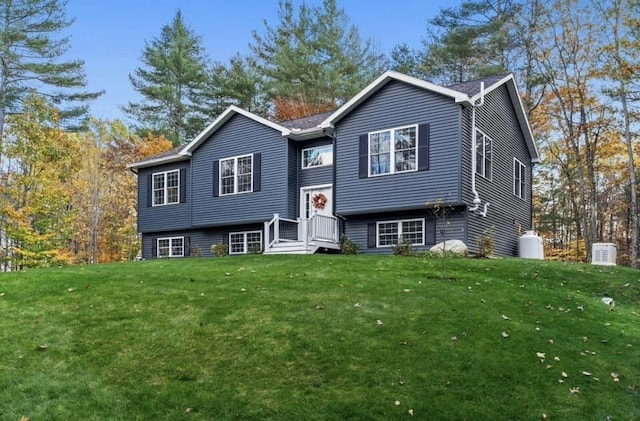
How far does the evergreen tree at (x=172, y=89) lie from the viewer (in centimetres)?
3288

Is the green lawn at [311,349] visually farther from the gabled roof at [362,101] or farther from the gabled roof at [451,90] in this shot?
the gabled roof at [362,101]

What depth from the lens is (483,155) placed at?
51.7 feet

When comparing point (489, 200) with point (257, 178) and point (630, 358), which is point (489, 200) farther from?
point (630, 358)

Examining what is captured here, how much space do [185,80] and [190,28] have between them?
157 inches

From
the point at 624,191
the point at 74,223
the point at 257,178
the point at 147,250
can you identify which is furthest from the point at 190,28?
the point at 624,191

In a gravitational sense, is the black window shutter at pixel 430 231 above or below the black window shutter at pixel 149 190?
below

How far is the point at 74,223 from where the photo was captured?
2728 cm

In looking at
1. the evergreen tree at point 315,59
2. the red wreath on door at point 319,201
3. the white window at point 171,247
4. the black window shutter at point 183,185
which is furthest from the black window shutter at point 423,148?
the evergreen tree at point 315,59

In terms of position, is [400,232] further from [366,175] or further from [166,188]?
[166,188]

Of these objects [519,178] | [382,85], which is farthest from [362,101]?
[519,178]

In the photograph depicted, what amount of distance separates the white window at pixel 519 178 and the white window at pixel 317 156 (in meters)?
6.75


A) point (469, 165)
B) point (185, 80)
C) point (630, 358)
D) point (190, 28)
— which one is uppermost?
point (190, 28)

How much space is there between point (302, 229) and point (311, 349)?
9.66m

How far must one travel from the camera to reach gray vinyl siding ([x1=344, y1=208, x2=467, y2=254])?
48.5ft
